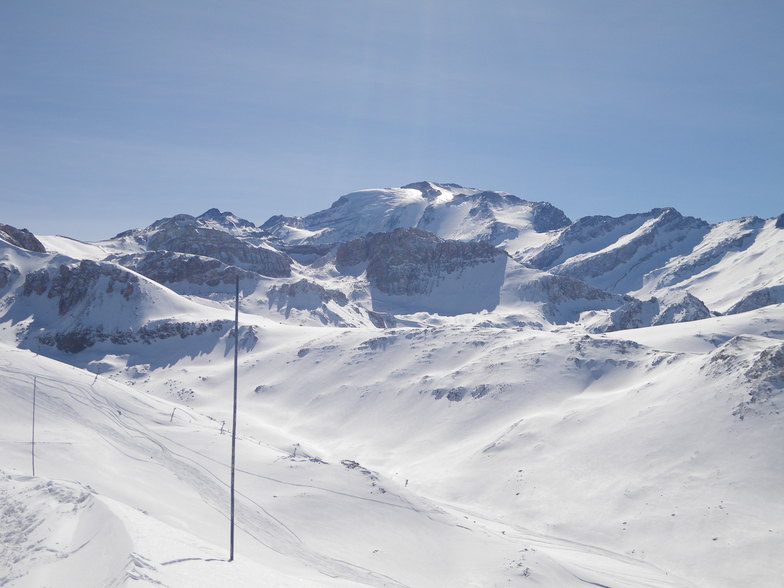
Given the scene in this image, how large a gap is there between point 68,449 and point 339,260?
550 ft

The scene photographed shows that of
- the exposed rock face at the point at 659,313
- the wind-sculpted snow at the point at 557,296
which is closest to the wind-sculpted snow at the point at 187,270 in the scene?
the wind-sculpted snow at the point at 557,296

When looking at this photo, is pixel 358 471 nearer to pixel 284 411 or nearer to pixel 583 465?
pixel 583 465

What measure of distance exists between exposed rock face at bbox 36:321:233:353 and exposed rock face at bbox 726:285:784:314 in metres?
103

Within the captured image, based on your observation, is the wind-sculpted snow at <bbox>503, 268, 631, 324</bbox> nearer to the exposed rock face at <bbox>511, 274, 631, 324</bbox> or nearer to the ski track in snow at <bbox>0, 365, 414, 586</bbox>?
the exposed rock face at <bbox>511, 274, 631, 324</bbox>

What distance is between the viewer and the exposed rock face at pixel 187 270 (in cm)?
13300

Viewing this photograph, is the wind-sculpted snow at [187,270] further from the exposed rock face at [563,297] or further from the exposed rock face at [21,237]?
the exposed rock face at [563,297]

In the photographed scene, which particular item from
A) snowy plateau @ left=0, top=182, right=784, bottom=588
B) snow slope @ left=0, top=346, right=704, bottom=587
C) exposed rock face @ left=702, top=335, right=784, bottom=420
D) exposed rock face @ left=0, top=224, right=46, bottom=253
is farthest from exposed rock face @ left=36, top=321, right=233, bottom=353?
exposed rock face @ left=702, top=335, right=784, bottom=420

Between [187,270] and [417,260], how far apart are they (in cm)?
6421

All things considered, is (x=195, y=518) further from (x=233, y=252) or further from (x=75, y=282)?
(x=233, y=252)

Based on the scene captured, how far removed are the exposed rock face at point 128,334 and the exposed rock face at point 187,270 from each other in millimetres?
36343

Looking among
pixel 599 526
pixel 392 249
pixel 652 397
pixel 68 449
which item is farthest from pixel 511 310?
pixel 68 449

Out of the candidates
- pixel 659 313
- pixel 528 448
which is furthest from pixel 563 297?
pixel 528 448

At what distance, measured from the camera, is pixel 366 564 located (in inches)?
1016

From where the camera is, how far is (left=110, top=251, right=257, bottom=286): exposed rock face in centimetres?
13300
